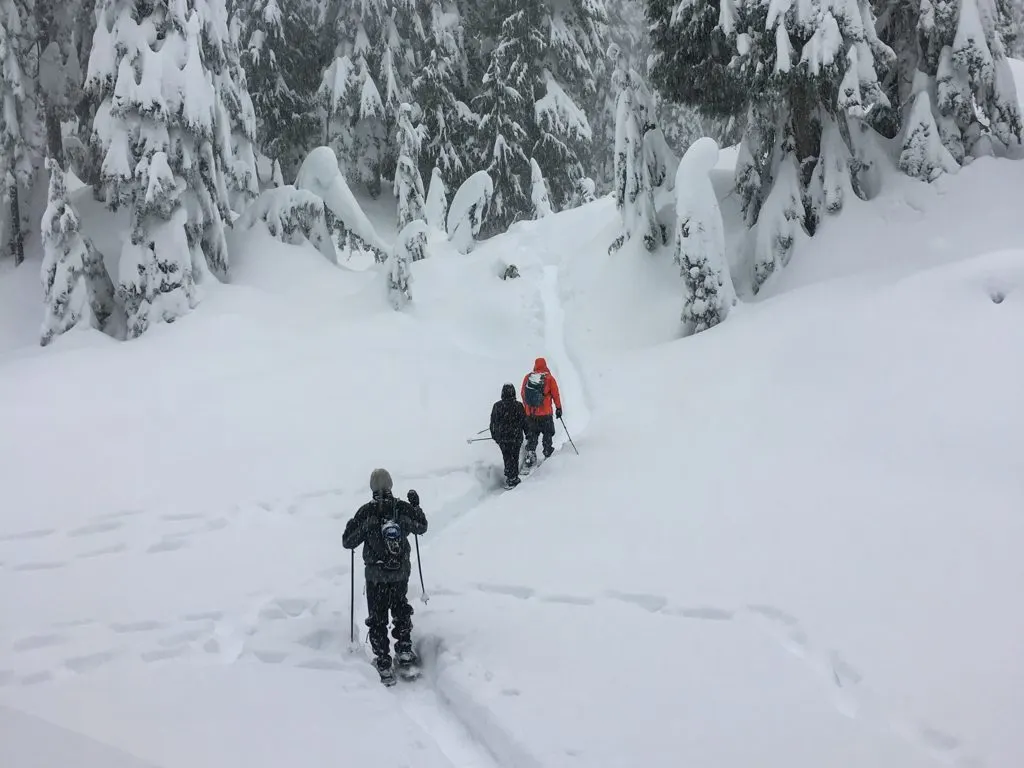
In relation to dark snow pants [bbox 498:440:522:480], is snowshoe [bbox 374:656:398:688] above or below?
below

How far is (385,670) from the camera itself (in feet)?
20.5

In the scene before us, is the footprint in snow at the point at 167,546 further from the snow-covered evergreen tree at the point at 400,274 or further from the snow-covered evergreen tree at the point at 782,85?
the snow-covered evergreen tree at the point at 782,85

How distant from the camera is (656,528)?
827 cm

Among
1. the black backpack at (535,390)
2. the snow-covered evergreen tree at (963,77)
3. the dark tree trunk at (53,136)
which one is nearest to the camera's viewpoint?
the black backpack at (535,390)

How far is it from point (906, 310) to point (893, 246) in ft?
10.7

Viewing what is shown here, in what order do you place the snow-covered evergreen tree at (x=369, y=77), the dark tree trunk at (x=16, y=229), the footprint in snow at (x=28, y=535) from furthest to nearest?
1. the snow-covered evergreen tree at (x=369, y=77)
2. the dark tree trunk at (x=16, y=229)
3. the footprint in snow at (x=28, y=535)

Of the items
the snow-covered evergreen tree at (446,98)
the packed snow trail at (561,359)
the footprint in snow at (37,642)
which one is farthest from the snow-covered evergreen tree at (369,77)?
the footprint in snow at (37,642)

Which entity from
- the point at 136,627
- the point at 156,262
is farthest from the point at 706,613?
the point at 156,262

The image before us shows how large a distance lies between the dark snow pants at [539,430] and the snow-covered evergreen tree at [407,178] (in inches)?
583

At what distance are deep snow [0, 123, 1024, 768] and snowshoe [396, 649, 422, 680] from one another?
0.17 metres

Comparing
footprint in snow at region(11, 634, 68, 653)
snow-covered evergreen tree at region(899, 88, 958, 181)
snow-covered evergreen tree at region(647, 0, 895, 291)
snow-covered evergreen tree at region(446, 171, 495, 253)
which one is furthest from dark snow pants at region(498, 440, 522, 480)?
snow-covered evergreen tree at region(446, 171, 495, 253)

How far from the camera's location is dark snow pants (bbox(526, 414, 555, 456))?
37.5 feet

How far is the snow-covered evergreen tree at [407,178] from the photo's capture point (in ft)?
80.8

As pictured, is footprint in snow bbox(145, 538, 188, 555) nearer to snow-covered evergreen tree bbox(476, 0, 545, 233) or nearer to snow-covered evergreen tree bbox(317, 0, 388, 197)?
snow-covered evergreen tree bbox(476, 0, 545, 233)
